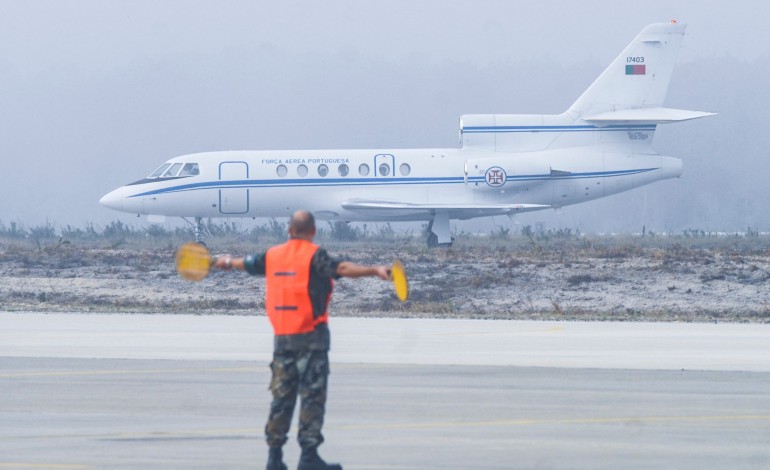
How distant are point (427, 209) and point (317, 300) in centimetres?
3247

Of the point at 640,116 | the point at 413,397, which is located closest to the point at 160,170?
the point at 640,116

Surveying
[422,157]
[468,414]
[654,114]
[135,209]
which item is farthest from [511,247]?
[468,414]

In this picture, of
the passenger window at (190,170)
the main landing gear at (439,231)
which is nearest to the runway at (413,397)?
the main landing gear at (439,231)

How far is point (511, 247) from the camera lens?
41.2 meters

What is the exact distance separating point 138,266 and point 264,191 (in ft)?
33.2

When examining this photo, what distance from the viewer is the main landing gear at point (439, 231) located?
42594mm

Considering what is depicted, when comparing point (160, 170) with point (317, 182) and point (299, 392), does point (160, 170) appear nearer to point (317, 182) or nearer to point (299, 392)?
point (317, 182)

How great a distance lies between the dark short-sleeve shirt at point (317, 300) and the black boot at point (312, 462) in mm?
748

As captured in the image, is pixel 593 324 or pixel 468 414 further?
pixel 593 324

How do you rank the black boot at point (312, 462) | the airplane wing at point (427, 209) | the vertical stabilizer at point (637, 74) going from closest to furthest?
the black boot at point (312, 462), the airplane wing at point (427, 209), the vertical stabilizer at point (637, 74)

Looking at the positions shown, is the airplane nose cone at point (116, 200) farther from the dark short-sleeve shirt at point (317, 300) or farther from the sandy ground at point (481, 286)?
the dark short-sleeve shirt at point (317, 300)

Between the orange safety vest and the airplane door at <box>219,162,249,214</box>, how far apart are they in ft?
110

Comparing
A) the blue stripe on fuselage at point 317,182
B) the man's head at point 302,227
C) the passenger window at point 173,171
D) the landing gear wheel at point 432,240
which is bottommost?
the landing gear wheel at point 432,240

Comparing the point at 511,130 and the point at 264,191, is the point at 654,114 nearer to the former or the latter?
the point at 511,130
